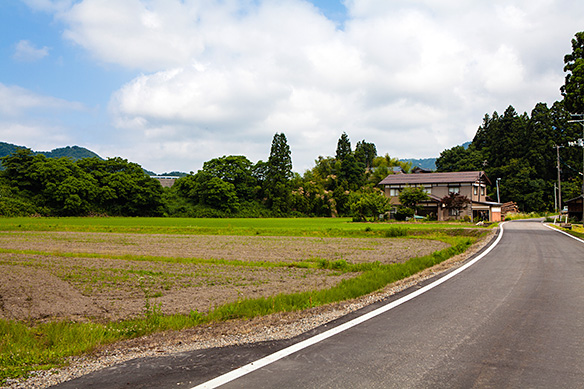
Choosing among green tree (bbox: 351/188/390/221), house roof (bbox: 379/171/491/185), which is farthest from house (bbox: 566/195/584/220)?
green tree (bbox: 351/188/390/221)

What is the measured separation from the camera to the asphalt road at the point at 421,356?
3.77 metres

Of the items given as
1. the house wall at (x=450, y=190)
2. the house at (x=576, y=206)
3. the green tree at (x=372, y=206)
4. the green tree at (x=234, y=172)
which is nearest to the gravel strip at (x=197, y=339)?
the green tree at (x=372, y=206)

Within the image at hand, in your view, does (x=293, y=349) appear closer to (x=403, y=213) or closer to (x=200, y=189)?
(x=403, y=213)

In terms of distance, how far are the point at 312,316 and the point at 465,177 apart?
59186 millimetres

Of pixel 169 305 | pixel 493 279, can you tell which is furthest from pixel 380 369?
pixel 493 279

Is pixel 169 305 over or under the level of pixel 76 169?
under

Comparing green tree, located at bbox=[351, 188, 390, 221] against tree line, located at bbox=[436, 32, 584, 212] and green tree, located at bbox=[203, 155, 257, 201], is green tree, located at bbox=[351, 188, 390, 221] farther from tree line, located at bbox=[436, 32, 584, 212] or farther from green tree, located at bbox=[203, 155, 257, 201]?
tree line, located at bbox=[436, 32, 584, 212]

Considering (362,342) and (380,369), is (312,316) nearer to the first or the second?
(362,342)

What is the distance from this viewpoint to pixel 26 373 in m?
4.14

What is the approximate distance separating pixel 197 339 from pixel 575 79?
122 ft

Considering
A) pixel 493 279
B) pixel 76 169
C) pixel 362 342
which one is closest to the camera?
pixel 362 342

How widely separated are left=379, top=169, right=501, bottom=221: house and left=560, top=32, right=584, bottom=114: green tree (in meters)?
23.2

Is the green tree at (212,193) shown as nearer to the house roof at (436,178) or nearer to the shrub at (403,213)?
the house roof at (436,178)

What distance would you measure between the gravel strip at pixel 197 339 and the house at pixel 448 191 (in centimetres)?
5335
